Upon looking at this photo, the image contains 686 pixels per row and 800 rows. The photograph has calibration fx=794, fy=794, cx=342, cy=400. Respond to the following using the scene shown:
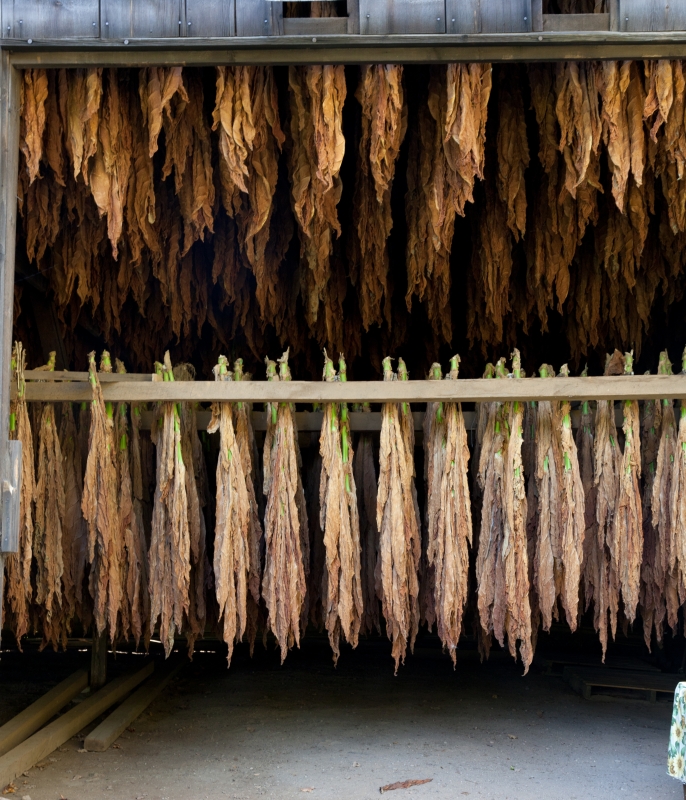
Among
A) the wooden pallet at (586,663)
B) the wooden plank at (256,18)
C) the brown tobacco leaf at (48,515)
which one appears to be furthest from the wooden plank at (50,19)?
the wooden pallet at (586,663)

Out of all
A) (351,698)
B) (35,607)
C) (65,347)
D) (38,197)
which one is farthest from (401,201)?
(351,698)

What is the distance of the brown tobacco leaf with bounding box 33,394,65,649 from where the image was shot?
3.81 meters

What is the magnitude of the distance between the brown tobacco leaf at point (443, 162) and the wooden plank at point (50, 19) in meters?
1.28

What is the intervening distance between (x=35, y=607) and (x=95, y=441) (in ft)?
3.26

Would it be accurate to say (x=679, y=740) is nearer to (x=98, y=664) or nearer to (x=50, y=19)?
(x=98, y=664)

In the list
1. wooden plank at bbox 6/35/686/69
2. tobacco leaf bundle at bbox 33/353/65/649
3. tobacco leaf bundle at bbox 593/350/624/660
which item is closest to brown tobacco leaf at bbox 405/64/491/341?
wooden plank at bbox 6/35/686/69

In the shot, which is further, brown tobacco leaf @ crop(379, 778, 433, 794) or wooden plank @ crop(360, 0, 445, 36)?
brown tobacco leaf @ crop(379, 778, 433, 794)

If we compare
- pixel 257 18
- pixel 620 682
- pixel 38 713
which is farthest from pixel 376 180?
pixel 620 682

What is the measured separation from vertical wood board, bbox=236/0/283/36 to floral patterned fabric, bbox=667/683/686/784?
10.8 feet

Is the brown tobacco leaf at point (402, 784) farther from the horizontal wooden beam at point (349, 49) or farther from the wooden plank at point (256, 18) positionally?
the wooden plank at point (256, 18)

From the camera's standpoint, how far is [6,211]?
2.82 meters

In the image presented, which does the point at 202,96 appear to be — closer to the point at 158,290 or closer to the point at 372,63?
the point at 372,63

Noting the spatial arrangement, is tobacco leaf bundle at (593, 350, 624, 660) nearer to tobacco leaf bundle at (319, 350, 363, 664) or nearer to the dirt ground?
the dirt ground

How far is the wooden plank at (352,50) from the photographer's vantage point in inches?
108
